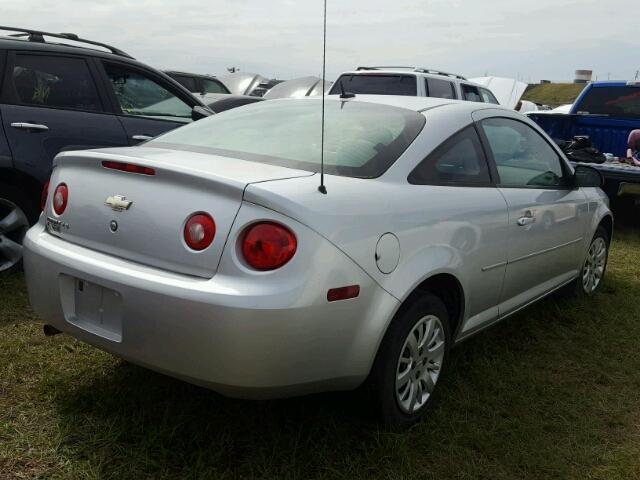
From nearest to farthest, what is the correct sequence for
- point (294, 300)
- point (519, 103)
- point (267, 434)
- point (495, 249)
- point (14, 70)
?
point (294, 300) < point (267, 434) < point (495, 249) < point (14, 70) < point (519, 103)

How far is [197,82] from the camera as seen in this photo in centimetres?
1227

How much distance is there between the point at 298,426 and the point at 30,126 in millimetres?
2711

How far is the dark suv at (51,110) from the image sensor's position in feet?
13.3

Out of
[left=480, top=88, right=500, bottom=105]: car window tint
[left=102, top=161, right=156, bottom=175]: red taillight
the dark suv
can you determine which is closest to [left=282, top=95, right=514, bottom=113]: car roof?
[left=102, top=161, right=156, bottom=175]: red taillight

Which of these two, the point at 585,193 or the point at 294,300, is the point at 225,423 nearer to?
the point at 294,300

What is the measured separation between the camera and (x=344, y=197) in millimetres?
2297

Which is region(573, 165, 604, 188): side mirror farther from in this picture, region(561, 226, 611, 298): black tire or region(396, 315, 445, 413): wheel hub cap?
region(396, 315, 445, 413): wheel hub cap

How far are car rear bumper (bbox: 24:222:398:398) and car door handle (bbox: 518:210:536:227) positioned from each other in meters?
1.19

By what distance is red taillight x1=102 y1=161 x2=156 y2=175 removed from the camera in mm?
2320

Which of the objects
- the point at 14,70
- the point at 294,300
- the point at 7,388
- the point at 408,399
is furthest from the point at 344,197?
the point at 14,70

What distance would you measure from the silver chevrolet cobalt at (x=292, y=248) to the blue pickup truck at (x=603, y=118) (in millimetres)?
5170

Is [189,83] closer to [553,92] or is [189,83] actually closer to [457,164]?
[457,164]

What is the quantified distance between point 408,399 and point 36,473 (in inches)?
56.5

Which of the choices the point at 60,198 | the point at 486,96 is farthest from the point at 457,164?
the point at 486,96
